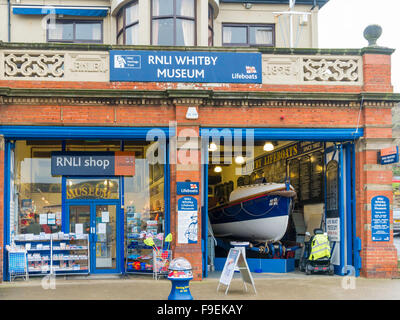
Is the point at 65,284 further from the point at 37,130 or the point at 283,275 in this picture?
the point at 283,275

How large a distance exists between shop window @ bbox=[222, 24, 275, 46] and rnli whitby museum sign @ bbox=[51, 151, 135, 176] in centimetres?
673

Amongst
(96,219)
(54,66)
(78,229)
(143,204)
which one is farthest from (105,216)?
(54,66)

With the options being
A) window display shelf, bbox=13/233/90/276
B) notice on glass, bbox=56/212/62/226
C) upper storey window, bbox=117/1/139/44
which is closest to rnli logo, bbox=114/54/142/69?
upper storey window, bbox=117/1/139/44

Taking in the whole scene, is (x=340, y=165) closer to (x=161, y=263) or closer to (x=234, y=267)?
(x=234, y=267)

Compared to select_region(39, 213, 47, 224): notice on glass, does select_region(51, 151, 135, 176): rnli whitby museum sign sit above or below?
above

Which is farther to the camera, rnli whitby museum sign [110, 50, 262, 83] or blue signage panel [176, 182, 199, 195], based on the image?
rnli whitby museum sign [110, 50, 262, 83]

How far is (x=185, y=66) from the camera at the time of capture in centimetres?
1469

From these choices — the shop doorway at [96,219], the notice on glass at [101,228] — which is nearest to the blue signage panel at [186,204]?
the shop doorway at [96,219]

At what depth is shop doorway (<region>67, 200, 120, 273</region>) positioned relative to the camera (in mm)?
15070

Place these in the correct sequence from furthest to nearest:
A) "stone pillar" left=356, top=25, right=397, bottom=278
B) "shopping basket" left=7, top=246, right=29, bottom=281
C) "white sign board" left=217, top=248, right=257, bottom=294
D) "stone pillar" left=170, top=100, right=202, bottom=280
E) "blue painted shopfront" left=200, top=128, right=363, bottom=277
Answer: "blue painted shopfront" left=200, top=128, right=363, bottom=277 < "stone pillar" left=356, top=25, right=397, bottom=278 < "stone pillar" left=170, top=100, right=202, bottom=280 < "shopping basket" left=7, top=246, right=29, bottom=281 < "white sign board" left=217, top=248, right=257, bottom=294

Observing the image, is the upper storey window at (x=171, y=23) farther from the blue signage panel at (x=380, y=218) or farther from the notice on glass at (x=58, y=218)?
the blue signage panel at (x=380, y=218)

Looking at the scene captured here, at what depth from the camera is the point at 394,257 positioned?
1454cm

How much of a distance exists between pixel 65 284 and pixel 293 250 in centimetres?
729

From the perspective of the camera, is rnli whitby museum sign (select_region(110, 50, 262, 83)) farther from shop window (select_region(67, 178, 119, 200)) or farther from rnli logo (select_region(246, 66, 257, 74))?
shop window (select_region(67, 178, 119, 200))
